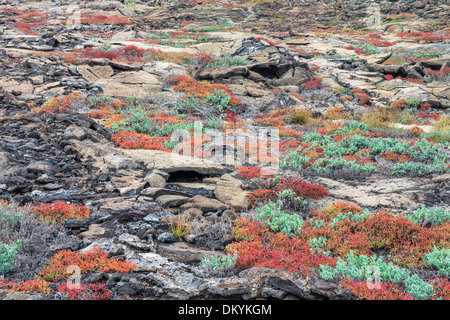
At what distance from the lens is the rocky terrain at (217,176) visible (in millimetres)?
4766

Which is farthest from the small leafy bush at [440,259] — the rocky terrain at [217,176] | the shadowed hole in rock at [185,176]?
the shadowed hole in rock at [185,176]

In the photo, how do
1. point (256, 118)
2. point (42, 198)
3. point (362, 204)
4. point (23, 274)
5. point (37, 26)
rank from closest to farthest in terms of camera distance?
point (23, 274)
point (42, 198)
point (362, 204)
point (256, 118)
point (37, 26)

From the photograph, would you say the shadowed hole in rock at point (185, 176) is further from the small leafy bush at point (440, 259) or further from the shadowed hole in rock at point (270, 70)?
the shadowed hole in rock at point (270, 70)

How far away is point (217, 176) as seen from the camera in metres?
9.10

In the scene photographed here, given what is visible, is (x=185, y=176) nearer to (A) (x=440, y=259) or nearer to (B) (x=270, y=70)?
(A) (x=440, y=259)

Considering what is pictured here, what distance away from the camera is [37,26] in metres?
33.8

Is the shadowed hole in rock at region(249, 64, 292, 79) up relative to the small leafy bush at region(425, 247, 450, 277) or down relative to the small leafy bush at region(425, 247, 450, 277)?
up

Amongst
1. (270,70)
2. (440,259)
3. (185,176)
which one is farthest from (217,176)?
(270,70)

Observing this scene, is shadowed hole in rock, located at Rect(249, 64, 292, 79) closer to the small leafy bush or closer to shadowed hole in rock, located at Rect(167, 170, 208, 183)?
shadowed hole in rock, located at Rect(167, 170, 208, 183)

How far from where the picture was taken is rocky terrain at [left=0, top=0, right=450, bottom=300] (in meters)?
4.77

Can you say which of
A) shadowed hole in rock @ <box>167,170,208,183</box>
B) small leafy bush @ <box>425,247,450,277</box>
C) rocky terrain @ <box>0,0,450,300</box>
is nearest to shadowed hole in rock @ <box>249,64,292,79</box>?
rocky terrain @ <box>0,0,450,300</box>

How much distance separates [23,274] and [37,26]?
122ft

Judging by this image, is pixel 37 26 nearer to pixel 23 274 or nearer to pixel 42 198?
pixel 42 198
